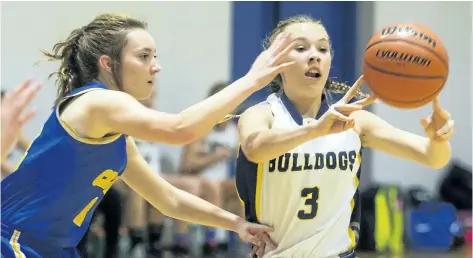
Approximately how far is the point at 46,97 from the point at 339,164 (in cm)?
406

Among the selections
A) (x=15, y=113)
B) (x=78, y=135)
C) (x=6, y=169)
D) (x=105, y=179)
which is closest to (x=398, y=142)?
(x=105, y=179)

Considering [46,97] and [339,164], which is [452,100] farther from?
[339,164]

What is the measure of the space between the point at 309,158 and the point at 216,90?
391 centimetres

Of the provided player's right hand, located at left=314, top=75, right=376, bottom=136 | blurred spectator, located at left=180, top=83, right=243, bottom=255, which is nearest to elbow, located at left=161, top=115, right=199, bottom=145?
player's right hand, located at left=314, top=75, right=376, bottom=136

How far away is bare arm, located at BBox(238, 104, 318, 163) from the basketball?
0.36 meters

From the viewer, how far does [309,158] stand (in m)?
2.98

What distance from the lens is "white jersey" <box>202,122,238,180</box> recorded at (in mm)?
6785

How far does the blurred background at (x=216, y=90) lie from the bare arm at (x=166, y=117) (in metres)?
3.05

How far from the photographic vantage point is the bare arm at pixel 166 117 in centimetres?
240

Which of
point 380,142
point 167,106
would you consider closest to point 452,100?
point 167,106

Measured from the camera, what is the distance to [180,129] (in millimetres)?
2395

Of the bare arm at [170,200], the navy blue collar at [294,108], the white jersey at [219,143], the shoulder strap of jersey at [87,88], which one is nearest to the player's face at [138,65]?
the shoulder strap of jersey at [87,88]

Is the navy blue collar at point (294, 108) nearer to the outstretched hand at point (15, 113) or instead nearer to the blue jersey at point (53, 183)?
the blue jersey at point (53, 183)

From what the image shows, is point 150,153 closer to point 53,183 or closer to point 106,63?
point 106,63
